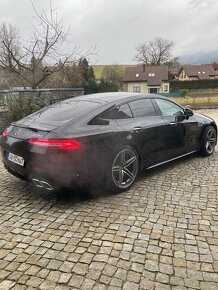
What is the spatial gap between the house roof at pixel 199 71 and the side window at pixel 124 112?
66862mm

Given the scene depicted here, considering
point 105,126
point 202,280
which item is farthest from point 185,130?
point 202,280

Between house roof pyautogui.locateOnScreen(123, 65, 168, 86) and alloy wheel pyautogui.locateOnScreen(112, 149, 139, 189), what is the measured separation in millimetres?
51295

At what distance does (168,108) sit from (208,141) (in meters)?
1.39

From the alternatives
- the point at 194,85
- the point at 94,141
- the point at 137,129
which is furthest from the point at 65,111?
the point at 194,85

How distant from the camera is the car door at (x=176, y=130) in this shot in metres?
5.01

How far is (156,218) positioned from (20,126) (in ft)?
7.24

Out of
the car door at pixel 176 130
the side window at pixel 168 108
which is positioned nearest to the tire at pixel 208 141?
the car door at pixel 176 130

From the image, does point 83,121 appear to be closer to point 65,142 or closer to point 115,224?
point 65,142

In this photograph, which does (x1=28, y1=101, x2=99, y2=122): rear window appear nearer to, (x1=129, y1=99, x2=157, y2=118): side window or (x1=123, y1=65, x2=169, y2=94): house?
(x1=129, y1=99, x2=157, y2=118): side window

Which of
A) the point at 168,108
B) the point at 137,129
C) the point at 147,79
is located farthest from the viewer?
the point at 147,79

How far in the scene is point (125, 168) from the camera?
4262mm

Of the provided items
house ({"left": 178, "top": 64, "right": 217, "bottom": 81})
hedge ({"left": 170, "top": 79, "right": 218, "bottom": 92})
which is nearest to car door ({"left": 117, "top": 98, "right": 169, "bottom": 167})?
hedge ({"left": 170, "top": 79, "right": 218, "bottom": 92})

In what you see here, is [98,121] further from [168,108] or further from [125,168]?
[168,108]

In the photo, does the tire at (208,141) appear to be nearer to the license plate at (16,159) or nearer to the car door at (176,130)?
the car door at (176,130)
